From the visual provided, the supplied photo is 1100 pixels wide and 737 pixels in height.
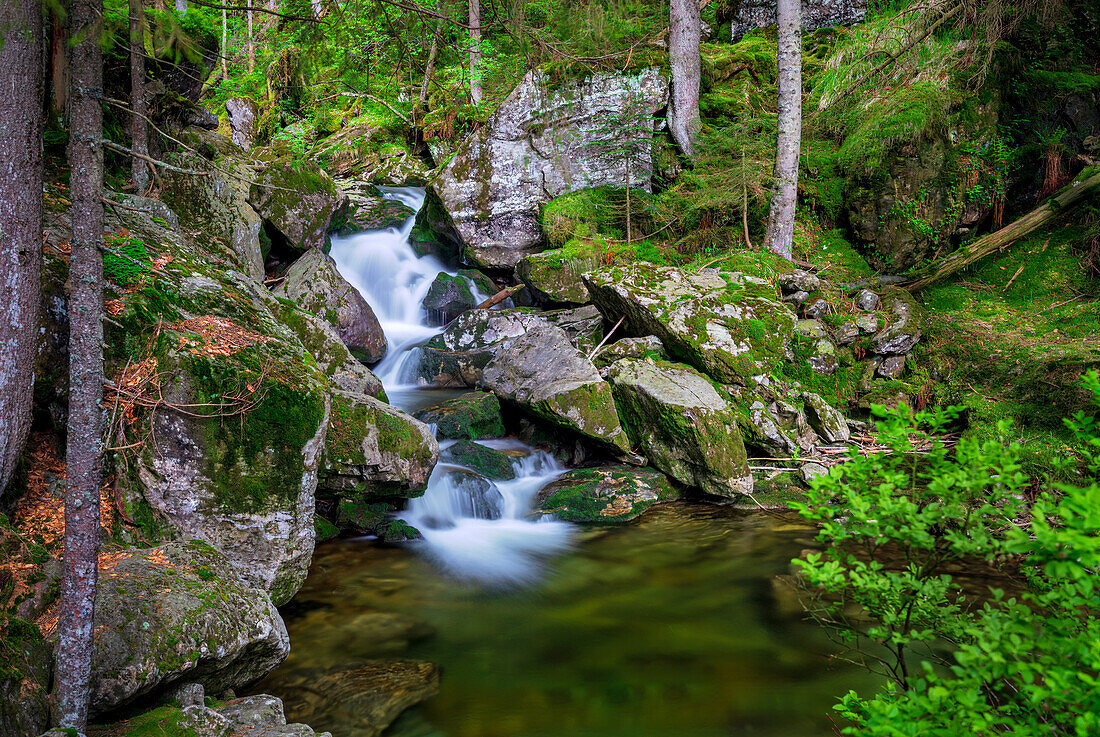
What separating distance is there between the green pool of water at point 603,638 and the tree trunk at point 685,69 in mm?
8790

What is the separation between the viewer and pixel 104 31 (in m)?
2.53

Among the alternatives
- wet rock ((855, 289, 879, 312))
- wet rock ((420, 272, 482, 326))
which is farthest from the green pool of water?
wet rock ((420, 272, 482, 326))

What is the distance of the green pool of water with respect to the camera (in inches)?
159

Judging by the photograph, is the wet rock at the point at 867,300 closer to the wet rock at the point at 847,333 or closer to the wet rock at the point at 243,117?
the wet rock at the point at 847,333

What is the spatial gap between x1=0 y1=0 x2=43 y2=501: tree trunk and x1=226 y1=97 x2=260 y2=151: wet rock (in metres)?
20.1

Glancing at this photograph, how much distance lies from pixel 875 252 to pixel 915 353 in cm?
255

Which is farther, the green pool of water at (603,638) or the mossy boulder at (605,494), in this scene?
the mossy boulder at (605,494)

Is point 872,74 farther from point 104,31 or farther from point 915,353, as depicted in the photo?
point 104,31

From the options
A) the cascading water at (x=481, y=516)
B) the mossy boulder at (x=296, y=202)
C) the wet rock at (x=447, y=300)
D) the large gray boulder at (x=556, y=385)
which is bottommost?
the cascading water at (x=481, y=516)

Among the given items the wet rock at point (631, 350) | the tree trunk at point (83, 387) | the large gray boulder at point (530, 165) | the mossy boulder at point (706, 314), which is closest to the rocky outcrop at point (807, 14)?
the large gray boulder at point (530, 165)

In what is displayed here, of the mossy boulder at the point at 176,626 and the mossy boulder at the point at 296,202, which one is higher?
the mossy boulder at the point at 296,202

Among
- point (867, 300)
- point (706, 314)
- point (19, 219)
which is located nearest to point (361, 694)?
point (19, 219)

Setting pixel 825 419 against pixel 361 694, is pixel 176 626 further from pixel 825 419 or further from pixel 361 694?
pixel 825 419

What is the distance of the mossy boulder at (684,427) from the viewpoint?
7340mm
